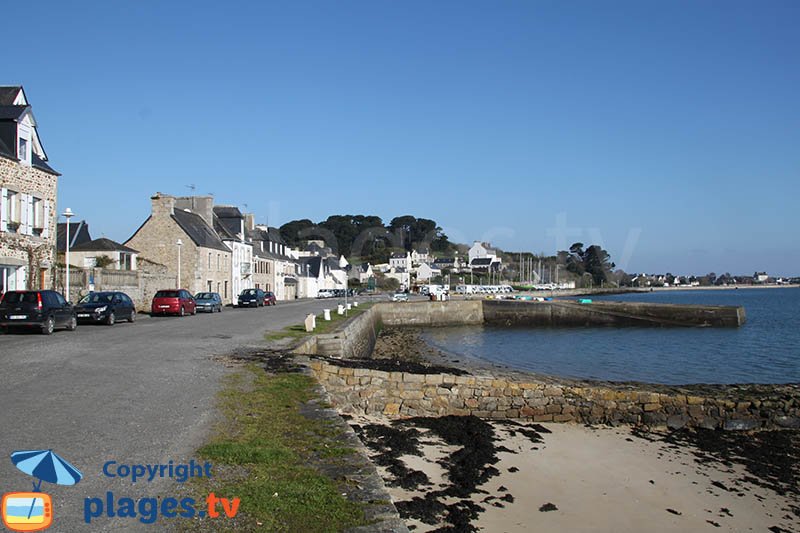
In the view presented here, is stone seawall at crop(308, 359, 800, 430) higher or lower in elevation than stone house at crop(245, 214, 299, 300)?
lower

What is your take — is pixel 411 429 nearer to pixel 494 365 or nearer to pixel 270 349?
pixel 270 349

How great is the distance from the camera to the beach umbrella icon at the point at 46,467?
5.72 meters

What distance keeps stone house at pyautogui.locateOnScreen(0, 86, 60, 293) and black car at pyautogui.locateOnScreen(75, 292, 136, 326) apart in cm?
240

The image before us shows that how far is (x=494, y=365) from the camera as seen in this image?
27.6 metres

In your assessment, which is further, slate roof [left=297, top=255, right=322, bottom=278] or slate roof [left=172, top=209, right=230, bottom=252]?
slate roof [left=297, top=255, right=322, bottom=278]

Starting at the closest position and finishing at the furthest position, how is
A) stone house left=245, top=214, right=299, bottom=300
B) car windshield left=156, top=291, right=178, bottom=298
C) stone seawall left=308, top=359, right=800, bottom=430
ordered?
stone seawall left=308, top=359, right=800, bottom=430, car windshield left=156, top=291, right=178, bottom=298, stone house left=245, top=214, right=299, bottom=300

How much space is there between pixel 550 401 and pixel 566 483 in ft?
17.3

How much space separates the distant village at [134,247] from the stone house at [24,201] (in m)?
0.04

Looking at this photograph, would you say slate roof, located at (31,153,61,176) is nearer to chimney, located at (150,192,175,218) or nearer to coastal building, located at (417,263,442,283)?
chimney, located at (150,192,175,218)

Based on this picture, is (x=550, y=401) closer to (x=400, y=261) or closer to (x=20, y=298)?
(x=20, y=298)

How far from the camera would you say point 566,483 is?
10609 millimetres

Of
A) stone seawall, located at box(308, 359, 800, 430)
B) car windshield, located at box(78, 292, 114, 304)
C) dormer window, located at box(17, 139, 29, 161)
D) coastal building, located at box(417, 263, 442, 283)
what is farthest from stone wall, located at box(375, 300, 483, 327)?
coastal building, located at box(417, 263, 442, 283)

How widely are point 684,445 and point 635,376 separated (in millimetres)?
12022

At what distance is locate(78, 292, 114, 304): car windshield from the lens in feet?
84.0
